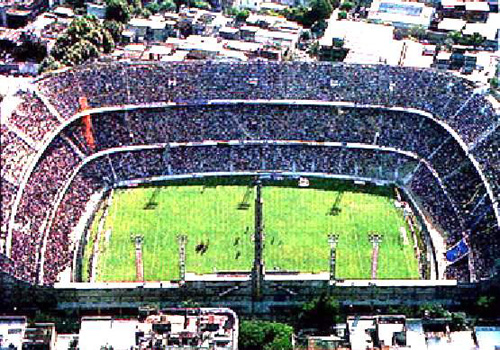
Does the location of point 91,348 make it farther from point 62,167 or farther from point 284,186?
point 284,186

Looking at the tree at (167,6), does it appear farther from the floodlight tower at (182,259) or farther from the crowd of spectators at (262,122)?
the floodlight tower at (182,259)

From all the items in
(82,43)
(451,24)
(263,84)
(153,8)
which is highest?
(153,8)

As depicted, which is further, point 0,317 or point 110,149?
point 110,149

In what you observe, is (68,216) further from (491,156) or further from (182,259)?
(491,156)

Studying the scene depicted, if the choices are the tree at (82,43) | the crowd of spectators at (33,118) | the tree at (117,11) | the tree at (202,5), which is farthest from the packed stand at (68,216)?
the tree at (202,5)

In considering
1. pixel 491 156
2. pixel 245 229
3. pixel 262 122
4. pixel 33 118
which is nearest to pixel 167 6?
pixel 262 122

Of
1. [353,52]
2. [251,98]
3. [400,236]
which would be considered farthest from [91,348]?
[353,52]

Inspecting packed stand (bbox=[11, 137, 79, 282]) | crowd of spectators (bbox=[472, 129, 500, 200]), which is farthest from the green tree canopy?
crowd of spectators (bbox=[472, 129, 500, 200])
